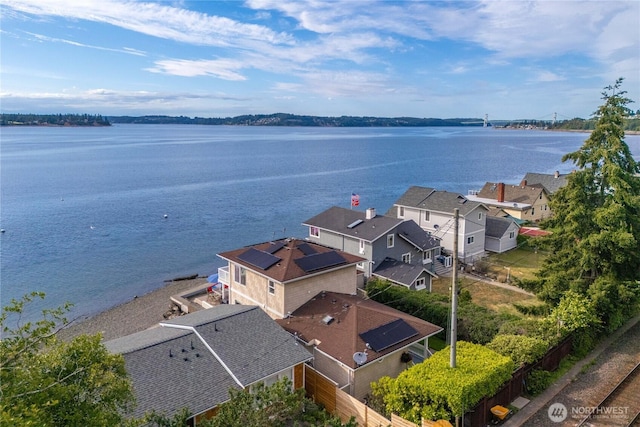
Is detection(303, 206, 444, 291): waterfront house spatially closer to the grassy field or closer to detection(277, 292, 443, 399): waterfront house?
the grassy field

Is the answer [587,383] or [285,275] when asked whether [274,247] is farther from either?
[587,383]

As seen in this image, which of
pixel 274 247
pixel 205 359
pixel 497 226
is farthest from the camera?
pixel 497 226

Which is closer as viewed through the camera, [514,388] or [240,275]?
[514,388]

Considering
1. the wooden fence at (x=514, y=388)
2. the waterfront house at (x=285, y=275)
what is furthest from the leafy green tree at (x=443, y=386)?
the waterfront house at (x=285, y=275)

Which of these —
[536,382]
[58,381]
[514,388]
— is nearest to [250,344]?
[58,381]

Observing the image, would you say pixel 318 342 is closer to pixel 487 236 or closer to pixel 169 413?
pixel 169 413

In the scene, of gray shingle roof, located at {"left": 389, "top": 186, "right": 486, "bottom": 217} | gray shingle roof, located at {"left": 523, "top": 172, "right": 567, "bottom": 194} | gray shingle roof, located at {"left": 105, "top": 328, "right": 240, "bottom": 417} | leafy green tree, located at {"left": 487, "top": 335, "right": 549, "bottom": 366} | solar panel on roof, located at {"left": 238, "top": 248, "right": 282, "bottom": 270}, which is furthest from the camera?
gray shingle roof, located at {"left": 523, "top": 172, "right": 567, "bottom": 194}

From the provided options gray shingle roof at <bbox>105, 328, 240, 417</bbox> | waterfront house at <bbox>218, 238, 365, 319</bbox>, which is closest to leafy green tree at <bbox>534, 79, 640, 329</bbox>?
waterfront house at <bbox>218, 238, 365, 319</bbox>
